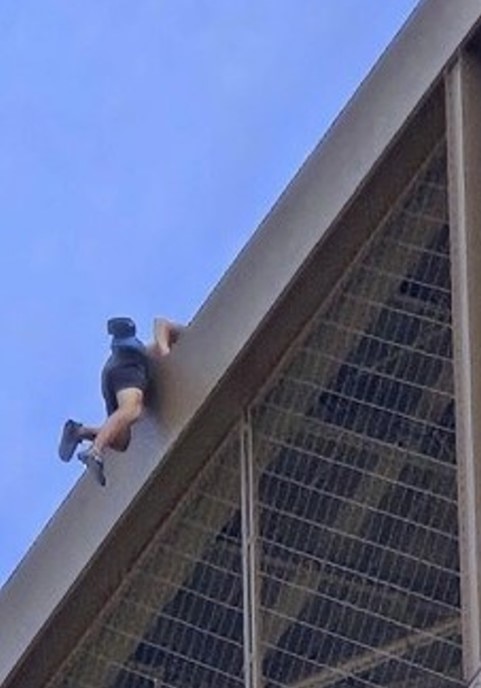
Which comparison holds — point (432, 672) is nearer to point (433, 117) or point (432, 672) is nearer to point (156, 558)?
point (156, 558)

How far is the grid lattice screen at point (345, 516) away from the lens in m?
11.5

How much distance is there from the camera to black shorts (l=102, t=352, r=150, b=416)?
11.9 meters

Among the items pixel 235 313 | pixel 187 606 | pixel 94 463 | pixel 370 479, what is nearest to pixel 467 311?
pixel 370 479

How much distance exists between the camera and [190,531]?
12.1m

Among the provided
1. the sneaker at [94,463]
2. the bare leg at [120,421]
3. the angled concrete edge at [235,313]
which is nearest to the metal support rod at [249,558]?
the angled concrete edge at [235,313]

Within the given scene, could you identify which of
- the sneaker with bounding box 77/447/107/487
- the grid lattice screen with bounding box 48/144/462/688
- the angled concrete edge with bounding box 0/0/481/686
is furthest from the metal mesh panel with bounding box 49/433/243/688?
the sneaker with bounding box 77/447/107/487

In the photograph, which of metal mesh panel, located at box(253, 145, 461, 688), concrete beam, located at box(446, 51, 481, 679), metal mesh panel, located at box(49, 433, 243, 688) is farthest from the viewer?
Answer: metal mesh panel, located at box(49, 433, 243, 688)

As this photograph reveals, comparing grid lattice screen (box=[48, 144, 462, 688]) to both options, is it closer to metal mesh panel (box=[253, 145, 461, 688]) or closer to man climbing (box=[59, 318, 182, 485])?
metal mesh panel (box=[253, 145, 461, 688])

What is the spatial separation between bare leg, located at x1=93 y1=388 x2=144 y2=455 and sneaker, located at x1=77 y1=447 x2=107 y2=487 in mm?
29

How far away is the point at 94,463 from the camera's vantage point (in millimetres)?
11914

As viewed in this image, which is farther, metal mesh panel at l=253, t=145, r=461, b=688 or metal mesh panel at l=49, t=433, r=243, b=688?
metal mesh panel at l=49, t=433, r=243, b=688

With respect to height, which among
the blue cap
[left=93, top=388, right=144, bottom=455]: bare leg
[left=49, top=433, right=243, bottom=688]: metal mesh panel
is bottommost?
[left=49, top=433, right=243, bottom=688]: metal mesh panel

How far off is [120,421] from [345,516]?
38.1 inches

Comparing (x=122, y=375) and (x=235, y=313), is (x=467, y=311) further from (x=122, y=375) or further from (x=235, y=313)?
(x=122, y=375)
